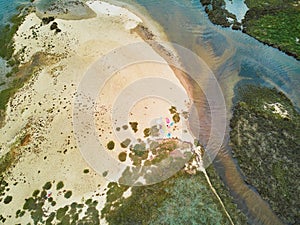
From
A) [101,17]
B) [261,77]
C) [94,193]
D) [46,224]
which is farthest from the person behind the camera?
[101,17]

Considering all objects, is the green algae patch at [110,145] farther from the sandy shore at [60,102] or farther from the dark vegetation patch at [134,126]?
the dark vegetation patch at [134,126]

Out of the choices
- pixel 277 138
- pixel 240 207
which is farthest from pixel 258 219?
pixel 277 138

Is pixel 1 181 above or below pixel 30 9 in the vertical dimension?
below

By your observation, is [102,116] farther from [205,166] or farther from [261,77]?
[261,77]


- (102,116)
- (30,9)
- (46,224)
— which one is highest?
(30,9)

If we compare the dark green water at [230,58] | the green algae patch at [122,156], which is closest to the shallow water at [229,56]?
the dark green water at [230,58]

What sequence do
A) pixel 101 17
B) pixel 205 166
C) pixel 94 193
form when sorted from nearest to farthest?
pixel 94 193 < pixel 205 166 < pixel 101 17

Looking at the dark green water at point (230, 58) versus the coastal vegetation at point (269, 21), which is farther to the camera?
the coastal vegetation at point (269, 21)
